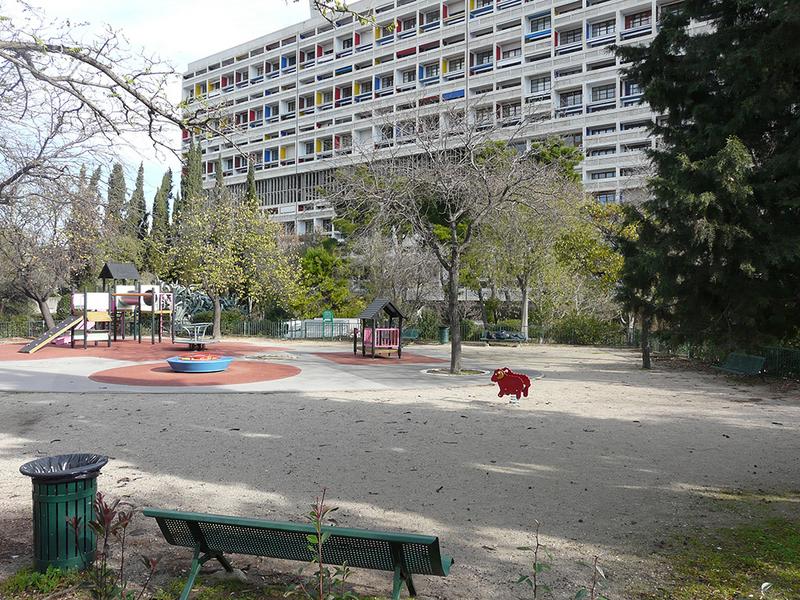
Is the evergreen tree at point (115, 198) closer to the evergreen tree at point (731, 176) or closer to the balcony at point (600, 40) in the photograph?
the evergreen tree at point (731, 176)

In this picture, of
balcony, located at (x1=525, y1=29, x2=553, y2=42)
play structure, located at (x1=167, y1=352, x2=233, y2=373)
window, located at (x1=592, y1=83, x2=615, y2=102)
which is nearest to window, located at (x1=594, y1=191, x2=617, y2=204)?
window, located at (x1=592, y1=83, x2=615, y2=102)

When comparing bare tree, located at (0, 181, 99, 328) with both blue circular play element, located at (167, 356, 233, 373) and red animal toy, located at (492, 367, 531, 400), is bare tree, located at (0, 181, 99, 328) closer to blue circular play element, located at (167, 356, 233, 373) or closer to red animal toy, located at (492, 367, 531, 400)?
blue circular play element, located at (167, 356, 233, 373)

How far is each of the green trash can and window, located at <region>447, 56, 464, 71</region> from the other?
199 feet

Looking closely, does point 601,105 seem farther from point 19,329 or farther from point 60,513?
point 60,513

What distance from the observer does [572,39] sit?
54375 millimetres

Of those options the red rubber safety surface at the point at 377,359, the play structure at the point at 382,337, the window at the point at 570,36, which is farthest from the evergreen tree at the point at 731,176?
the window at the point at 570,36

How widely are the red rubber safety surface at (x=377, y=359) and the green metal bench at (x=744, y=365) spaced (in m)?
9.07

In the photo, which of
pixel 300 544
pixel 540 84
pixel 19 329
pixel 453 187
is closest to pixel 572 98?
pixel 540 84

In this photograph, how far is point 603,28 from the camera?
52906mm

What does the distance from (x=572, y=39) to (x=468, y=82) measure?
9638mm

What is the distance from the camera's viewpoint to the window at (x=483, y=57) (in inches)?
2299

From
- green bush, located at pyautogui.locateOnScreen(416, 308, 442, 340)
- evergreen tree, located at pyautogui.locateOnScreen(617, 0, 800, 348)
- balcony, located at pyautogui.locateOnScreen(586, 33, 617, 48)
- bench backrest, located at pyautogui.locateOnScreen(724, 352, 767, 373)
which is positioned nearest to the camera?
evergreen tree, located at pyautogui.locateOnScreen(617, 0, 800, 348)

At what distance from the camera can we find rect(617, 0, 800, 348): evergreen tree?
616 centimetres

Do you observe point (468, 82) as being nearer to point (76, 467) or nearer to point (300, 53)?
point (300, 53)
